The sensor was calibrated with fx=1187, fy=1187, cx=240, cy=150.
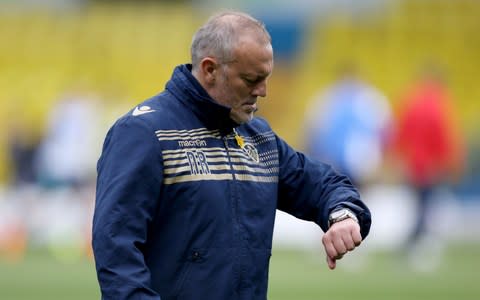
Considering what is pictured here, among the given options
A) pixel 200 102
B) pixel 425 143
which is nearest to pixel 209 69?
pixel 200 102

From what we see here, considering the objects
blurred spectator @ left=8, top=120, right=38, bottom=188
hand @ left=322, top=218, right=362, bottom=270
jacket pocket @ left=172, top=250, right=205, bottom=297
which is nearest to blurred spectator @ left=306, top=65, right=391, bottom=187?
blurred spectator @ left=8, top=120, right=38, bottom=188

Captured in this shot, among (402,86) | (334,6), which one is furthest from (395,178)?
(334,6)

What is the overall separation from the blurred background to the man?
739cm

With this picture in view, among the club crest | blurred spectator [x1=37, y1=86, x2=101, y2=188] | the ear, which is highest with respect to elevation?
blurred spectator [x1=37, y1=86, x2=101, y2=188]

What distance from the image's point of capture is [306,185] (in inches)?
219

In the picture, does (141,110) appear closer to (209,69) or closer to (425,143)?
(209,69)

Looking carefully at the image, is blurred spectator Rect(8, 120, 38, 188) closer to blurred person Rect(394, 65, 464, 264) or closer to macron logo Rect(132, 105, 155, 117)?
blurred person Rect(394, 65, 464, 264)

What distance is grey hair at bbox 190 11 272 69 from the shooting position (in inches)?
198

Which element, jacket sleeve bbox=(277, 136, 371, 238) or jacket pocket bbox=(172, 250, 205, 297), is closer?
jacket pocket bbox=(172, 250, 205, 297)

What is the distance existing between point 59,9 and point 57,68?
97.2 inches

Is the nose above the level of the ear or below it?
below

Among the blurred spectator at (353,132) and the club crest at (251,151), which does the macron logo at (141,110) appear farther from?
the blurred spectator at (353,132)

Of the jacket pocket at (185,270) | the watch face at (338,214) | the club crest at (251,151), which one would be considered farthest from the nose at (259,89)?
the jacket pocket at (185,270)

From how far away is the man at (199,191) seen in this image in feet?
15.6
